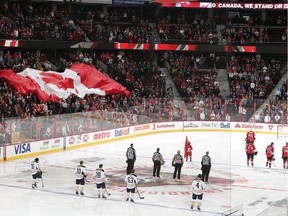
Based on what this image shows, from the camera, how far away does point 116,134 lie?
93.5ft

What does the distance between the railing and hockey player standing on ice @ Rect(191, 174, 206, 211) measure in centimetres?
928

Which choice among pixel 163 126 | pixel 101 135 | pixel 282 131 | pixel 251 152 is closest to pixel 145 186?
pixel 251 152

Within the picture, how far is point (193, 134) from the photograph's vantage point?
31266 mm

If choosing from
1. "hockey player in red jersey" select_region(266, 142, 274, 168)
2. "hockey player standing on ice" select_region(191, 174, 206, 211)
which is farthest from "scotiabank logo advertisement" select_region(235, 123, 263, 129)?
"hockey player standing on ice" select_region(191, 174, 206, 211)

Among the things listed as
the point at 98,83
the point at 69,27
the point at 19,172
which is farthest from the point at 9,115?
the point at 69,27

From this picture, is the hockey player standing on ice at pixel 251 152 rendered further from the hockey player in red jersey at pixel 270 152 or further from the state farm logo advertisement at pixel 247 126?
the state farm logo advertisement at pixel 247 126

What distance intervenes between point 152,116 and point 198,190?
15772 millimetres

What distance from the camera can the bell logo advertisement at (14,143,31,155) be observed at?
22.7 meters

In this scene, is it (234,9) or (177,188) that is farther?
(234,9)

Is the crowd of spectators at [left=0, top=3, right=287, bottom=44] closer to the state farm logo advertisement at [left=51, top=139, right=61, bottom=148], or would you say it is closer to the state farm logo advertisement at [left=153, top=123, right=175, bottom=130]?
the state farm logo advertisement at [left=153, top=123, right=175, bottom=130]

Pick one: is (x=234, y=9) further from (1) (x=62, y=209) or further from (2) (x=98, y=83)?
A: (1) (x=62, y=209)

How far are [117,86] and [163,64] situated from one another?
23.6 ft

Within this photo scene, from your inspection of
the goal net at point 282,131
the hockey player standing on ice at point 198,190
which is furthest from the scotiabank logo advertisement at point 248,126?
the hockey player standing on ice at point 198,190

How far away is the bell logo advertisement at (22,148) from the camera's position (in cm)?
2269
